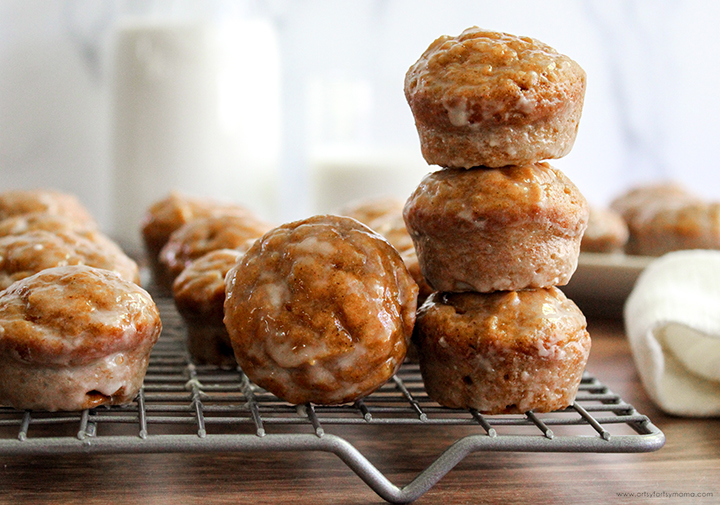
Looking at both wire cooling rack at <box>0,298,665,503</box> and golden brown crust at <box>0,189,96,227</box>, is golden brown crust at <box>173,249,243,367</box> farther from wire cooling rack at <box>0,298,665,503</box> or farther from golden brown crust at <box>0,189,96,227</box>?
golden brown crust at <box>0,189,96,227</box>

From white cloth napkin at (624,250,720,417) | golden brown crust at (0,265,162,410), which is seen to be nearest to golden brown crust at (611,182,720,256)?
white cloth napkin at (624,250,720,417)

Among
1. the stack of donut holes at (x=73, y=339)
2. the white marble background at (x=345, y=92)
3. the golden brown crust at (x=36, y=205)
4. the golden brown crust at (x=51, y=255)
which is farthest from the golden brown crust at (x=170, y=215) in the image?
the white marble background at (x=345, y=92)

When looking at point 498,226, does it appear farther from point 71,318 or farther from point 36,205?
point 36,205

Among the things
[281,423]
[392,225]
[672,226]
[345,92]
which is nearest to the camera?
[281,423]

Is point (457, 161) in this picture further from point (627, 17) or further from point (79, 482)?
point (627, 17)

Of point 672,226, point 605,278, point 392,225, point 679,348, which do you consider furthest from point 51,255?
point 672,226

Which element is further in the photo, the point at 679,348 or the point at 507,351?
the point at 679,348

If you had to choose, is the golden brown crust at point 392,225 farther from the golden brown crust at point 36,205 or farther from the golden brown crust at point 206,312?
the golden brown crust at point 36,205

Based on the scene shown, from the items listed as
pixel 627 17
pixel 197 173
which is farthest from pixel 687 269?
pixel 627 17
